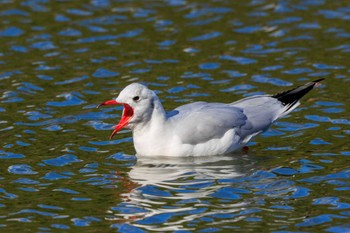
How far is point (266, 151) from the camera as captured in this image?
12.4 meters

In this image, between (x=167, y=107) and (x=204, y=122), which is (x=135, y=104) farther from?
(x=167, y=107)

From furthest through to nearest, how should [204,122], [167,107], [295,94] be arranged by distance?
[167,107] < [295,94] < [204,122]

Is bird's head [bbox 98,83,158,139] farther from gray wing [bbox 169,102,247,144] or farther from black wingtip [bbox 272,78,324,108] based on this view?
black wingtip [bbox 272,78,324,108]

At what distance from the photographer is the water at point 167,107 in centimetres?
1002

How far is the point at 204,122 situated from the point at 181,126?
31 centimetres

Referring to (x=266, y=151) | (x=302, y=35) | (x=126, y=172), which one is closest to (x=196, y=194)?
(x=126, y=172)

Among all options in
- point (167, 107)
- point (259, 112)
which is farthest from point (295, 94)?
point (167, 107)

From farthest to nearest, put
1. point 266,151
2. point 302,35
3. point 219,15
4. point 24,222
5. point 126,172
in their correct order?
point 219,15 → point 302,35 → point 266,151 → point 126,172 → point 24,222

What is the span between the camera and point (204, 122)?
39.5 feet

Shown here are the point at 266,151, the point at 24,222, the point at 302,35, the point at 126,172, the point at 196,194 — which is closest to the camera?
the point at 24,222

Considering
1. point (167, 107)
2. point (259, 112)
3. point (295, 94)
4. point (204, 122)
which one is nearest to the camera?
point (204, 122)

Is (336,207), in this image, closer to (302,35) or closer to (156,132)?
(156,132)

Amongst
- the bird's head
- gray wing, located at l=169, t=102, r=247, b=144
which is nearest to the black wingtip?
gray wing, located at l=169, t=102, r=247, b=144

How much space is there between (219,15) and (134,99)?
6.79 meters
